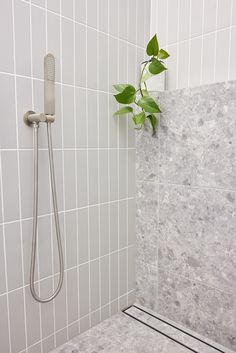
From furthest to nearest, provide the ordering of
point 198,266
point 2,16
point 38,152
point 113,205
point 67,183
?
point 113,205
point 198,266
point 67,183
point 38,152
point 2,16

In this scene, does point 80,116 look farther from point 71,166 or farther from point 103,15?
point 103,15

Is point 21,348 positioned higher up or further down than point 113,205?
further down

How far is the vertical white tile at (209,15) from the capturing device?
49.2 inches

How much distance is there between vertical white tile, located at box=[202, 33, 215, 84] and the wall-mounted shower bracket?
771 mm

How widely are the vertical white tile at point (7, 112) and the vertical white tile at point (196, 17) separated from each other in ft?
2.97

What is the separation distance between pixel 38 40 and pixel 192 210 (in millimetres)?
994

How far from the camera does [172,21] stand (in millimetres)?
1414

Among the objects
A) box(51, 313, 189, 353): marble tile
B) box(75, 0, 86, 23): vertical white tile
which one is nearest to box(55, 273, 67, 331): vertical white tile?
box(51, 313, 189, 353): marble tile

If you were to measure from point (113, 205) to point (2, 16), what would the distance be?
939mm

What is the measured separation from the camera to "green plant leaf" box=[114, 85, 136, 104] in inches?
49.4

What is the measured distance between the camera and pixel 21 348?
1.10 metres

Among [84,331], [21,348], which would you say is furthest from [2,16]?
[84,331]

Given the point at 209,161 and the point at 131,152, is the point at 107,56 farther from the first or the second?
the point at 209,161

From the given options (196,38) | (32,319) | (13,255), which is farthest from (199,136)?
(32,319)
